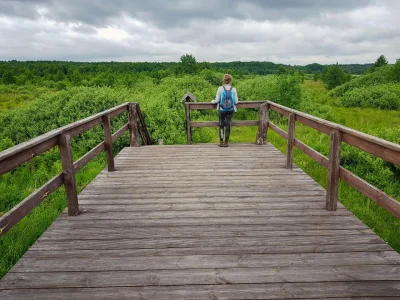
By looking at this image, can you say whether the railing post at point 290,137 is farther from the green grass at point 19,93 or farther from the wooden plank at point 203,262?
the green grass at point 19,93

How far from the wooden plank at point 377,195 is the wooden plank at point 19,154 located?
3384 mm

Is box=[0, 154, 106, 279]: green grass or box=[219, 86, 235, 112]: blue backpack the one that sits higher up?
box=[219, 86, 235, 112]: blue backpack

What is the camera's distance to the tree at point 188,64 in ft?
182

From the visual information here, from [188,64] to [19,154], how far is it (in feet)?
182

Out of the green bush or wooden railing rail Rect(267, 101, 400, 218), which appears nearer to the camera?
wooden railing rail Rect(267, 101, 400, 218)

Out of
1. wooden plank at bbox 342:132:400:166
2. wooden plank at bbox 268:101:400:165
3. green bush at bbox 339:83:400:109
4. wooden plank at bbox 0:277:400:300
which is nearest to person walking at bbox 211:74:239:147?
wooden plank at bbox 268:101:400:165

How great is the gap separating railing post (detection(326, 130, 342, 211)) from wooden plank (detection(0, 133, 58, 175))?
3.36 meters

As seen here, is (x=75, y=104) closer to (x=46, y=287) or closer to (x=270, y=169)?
(x=270, y=169)

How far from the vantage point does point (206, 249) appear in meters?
3.18

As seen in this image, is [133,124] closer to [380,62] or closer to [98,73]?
[380,62]

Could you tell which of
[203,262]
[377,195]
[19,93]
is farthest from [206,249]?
[19,93]

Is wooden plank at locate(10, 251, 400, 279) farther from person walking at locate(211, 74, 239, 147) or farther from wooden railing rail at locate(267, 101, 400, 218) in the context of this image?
person walking at locate(211, 74, 239, 147)

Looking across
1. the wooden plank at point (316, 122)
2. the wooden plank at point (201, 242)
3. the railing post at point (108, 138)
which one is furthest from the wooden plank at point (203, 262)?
the railing post at point (108, 138)

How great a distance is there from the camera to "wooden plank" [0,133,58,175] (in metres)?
2.67
